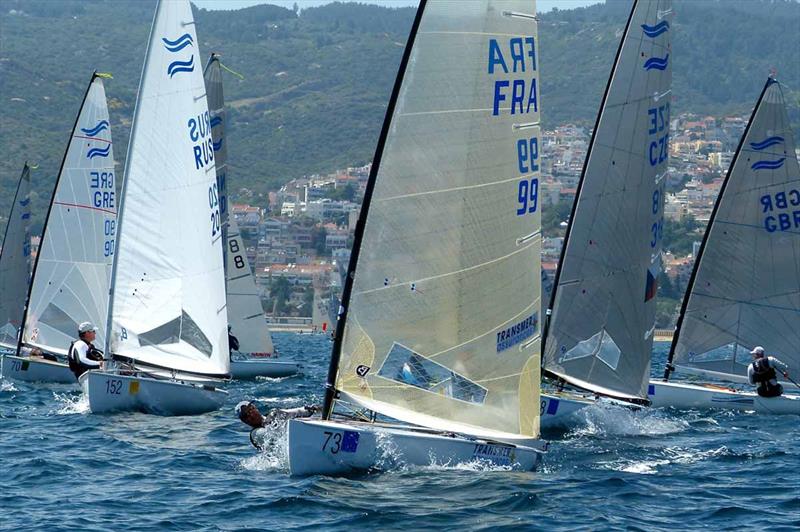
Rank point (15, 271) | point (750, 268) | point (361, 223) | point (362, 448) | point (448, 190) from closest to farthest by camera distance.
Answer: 1. point (362, 448)
2. point (361, 223)
3. point (448, 190)
4. point (750, 268)
5. point (15, 271)

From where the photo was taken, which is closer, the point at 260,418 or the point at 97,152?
the point at 260,418

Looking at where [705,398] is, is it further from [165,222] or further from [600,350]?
[165,222]

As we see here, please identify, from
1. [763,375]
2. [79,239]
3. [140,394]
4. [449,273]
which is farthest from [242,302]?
[449,273]

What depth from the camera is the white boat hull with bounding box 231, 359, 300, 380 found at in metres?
34.1

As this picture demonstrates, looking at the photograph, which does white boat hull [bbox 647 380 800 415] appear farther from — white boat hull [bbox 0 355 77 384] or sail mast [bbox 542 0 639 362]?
white boat hull [bbox 0 355 77 384]

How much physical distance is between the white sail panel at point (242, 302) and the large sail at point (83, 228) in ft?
17.7

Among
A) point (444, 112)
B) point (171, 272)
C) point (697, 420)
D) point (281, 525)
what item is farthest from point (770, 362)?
point (281, 525)

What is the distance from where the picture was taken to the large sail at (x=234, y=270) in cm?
3419

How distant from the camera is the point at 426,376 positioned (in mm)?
17531

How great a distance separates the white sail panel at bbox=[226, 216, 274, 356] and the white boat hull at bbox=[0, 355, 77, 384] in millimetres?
6344

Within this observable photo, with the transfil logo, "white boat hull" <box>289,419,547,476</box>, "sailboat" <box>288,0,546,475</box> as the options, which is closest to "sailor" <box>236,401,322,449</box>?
"sailboat" <box>288,0,546,475</box>

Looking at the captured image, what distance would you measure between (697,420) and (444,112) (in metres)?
10.7

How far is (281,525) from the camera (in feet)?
47.8

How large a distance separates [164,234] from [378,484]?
922 centimetres
